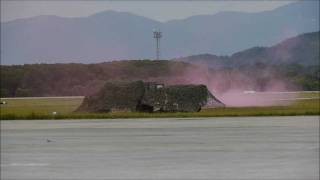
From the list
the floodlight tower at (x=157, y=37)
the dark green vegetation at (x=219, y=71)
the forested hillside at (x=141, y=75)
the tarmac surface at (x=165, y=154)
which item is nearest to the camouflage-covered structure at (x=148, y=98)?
the forested hillside at (x=141, y=75)

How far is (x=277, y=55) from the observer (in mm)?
12648

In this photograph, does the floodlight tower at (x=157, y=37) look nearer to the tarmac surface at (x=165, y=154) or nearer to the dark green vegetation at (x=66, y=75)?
the dark green vegetation at (x=66, y=75)

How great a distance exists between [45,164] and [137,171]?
1.19 m

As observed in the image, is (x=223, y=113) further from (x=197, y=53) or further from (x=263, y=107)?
(x=197, y=53)

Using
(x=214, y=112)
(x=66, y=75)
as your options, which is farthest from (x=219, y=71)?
(x=214, y=112)

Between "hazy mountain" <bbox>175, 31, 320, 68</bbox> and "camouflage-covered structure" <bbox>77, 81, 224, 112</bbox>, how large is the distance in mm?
3758

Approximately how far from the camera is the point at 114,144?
28.3 feet

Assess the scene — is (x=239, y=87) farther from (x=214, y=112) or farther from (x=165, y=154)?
(x=165, y=154)

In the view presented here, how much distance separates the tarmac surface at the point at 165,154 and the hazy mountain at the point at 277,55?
1.47 m

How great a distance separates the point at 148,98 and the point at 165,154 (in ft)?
38.4

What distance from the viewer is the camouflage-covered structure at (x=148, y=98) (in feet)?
56.9

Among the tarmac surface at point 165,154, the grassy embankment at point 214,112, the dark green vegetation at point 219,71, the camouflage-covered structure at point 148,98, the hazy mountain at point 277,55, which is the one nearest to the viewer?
the tarmac surface at point 165,154

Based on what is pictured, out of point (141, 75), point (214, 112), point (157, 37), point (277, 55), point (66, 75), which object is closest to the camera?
point (66, 75)

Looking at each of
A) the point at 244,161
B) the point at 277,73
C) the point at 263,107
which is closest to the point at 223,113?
the point at 263,107
